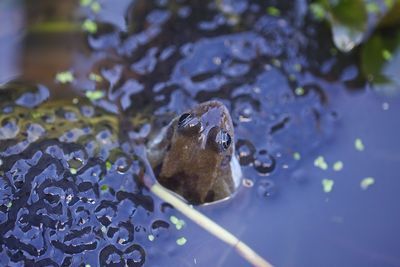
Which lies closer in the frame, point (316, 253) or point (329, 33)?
point (316, 253)

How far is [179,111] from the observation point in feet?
7.83

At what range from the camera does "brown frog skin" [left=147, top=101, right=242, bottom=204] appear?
1974 millimetres

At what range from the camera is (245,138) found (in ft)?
7.79

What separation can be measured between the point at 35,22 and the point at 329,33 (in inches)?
46.2

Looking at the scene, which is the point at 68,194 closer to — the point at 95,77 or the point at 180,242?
the point at 180,242

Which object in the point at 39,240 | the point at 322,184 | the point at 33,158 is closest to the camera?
the point at 39,240

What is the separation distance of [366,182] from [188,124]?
2.60 ft

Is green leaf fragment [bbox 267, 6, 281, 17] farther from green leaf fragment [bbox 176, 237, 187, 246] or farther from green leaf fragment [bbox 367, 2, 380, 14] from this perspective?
green leaf fragment [bbox 176, 237, 187, 246]

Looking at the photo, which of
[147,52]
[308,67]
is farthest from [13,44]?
[308,67]

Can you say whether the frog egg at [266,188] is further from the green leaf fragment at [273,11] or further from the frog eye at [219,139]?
the green leaf fragment at [273,11]

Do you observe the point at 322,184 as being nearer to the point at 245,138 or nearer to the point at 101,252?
the point at 245,138

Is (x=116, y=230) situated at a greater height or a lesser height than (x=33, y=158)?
lesser

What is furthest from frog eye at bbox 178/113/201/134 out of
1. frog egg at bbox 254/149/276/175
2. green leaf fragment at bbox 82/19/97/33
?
green leaf fragment at bbox 82/19/97/33

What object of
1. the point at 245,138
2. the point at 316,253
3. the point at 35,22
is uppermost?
the point at 35,22
